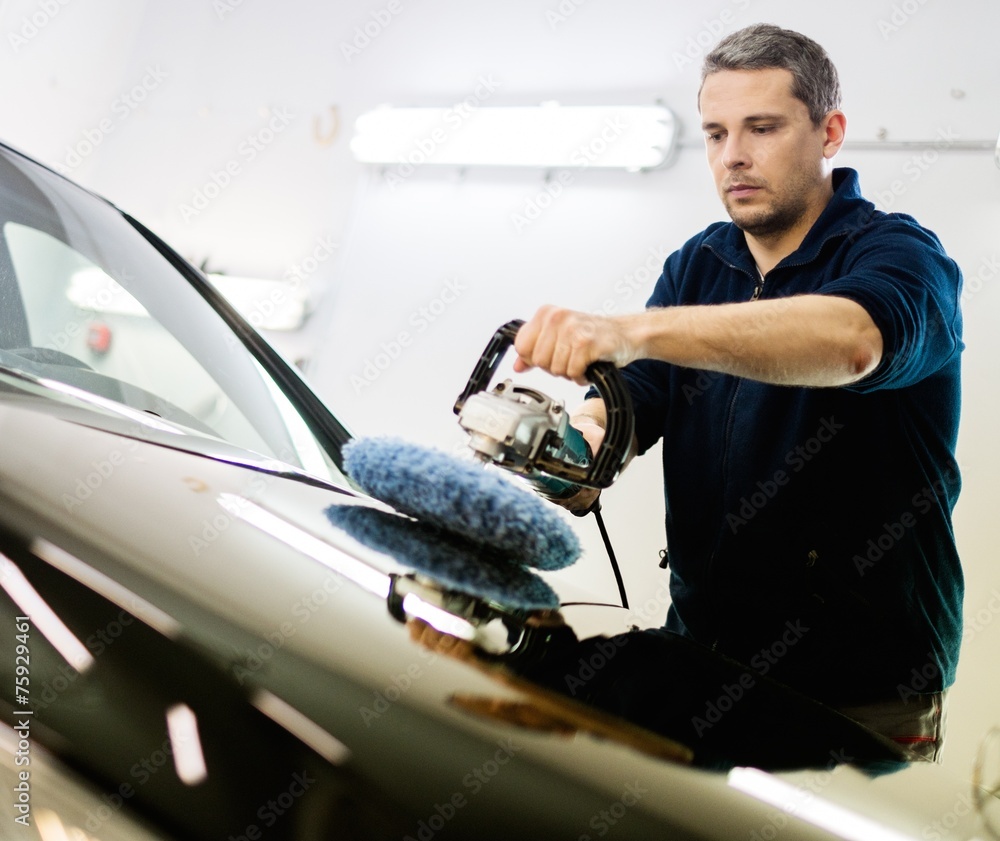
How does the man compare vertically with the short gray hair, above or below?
below

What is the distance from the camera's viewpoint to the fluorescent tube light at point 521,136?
279 centimetres

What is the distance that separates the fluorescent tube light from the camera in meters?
2.79

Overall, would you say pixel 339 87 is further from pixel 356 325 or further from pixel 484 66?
pixel 356 325

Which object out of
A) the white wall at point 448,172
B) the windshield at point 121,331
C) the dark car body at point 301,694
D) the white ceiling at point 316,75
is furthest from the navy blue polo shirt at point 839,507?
the white ceiling at point 316,75

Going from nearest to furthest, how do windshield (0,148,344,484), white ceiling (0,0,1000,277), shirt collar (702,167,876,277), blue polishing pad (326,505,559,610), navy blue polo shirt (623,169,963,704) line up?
blue polishing pad (326,505,559,610), windshield (0,148,344,484), navy blue polo shirt (623,169,963,704), shirt collar (702,167,876,277), white ceiling (0,0,1000,277)

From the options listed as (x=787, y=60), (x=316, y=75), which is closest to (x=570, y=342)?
(x=787, y=60)

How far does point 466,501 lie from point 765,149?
95cm

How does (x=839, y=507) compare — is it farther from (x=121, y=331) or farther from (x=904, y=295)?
(x=121, y=331)

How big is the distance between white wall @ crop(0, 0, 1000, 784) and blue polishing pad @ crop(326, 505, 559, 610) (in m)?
1.82

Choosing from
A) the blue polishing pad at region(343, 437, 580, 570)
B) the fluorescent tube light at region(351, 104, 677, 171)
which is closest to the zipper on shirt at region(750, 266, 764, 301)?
the blue polishing pad at region(343, 437, 580, 570)

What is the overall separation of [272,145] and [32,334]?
3179 mm

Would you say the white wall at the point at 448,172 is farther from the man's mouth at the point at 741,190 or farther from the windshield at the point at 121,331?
the windshield at the point at 121,331

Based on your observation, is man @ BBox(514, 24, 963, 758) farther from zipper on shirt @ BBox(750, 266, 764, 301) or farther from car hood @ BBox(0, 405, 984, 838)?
car hood @ BBox(0, 405, 984, 838)

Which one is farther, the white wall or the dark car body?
the white wall
